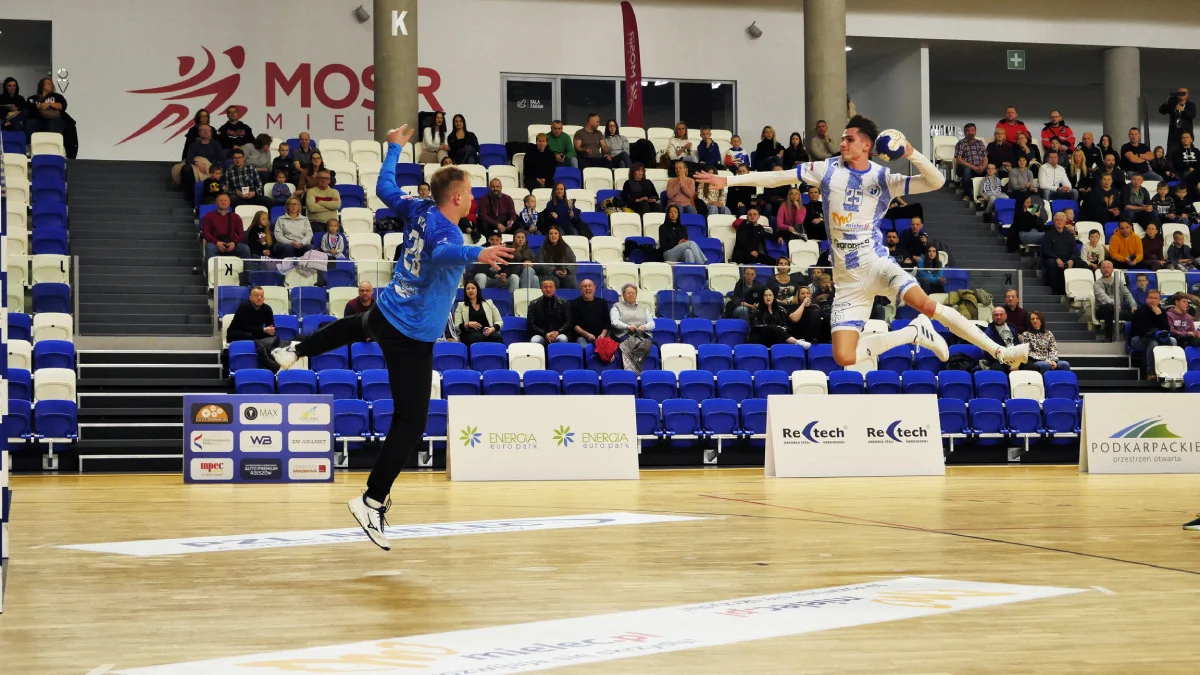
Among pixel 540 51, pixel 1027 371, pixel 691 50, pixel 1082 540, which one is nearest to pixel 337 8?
pixel 540 51

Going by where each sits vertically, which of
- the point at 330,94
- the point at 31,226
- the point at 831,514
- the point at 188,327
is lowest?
the point at 831,514

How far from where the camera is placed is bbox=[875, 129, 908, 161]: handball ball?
8.23 meters

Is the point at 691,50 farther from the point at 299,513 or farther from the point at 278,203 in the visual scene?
the point at 299,513

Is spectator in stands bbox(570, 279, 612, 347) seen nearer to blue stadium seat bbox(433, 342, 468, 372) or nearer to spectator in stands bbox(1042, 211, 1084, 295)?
blue stadium seat bbox(433, 342, 468, 372)

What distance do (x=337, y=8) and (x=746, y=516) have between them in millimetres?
19745

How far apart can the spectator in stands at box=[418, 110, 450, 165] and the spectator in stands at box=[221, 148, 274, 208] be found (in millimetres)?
3105

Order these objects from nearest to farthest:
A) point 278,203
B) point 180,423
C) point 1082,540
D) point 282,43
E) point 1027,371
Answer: point 1082,540
point 180,423
point 1027,371
point 278,203
point 282,43

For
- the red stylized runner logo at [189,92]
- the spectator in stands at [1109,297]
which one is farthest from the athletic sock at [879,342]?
the red stylized runner logo at [189,92]

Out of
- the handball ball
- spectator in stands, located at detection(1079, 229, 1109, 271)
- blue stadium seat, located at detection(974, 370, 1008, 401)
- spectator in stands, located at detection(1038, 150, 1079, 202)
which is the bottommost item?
blue stadium seat, located at detection(974, 370, 1008, 401)

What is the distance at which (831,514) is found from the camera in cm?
983

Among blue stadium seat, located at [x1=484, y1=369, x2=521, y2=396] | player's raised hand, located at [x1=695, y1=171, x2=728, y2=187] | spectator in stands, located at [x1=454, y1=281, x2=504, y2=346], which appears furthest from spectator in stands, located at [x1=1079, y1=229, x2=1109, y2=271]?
player's raised hand, located at [x1=695, y1=171, x2=728, y2=187]

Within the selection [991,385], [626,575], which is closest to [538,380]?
[991,385]

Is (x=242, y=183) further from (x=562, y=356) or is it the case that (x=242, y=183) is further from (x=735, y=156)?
(x=735, y=156)

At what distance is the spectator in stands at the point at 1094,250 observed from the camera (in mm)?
21625
